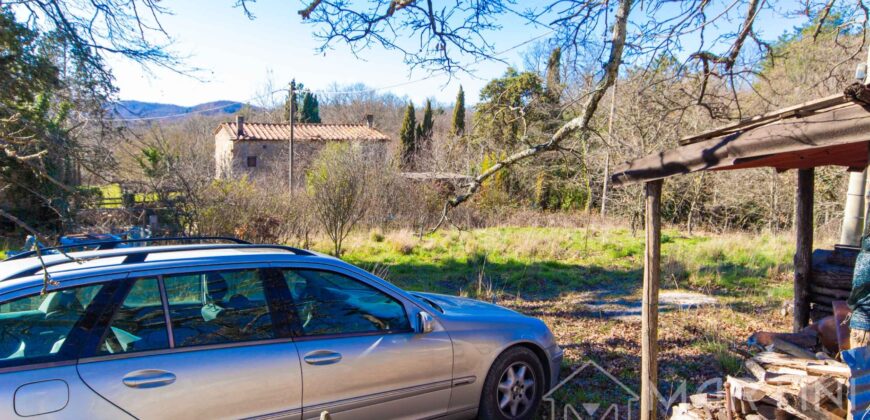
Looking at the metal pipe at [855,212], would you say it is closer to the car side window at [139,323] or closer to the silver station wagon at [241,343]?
the silver station wagon at [241,343]

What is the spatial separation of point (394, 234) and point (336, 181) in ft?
9.36

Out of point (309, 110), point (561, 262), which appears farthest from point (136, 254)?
point (309, 110)

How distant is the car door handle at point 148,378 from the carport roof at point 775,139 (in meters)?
3.54

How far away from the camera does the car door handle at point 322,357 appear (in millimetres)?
3699

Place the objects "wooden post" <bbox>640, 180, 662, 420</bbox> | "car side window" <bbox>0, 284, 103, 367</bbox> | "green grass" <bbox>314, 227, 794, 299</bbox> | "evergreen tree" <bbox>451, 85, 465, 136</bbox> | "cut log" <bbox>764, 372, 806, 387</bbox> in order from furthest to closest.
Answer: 1. "evergreen tree" <bbox>451, 85, 465, 136</bbox>
2. "green grass" <bbox>314, 227, 794, 299</bbox>
3. "wooden post" <bbox>640, 180, 662, 420</bbox>
4. "cut log" <bbox>764, 372, 806, 387</bbox>
5. "car side window" <bbox>0, 284, 103, 367</bbox>

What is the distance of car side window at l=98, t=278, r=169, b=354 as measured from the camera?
3.21 metres

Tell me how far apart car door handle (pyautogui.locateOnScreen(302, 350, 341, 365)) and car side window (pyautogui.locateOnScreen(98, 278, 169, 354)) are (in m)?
0.85

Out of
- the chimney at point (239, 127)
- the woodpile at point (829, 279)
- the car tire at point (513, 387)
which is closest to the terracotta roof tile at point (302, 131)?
the chimney at point (239, 127)

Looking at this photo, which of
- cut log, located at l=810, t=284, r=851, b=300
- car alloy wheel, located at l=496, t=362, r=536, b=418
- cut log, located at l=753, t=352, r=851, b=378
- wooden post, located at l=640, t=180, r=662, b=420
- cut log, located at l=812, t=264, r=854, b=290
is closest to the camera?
cut log, located at l=753, t=352, r=851, b=378

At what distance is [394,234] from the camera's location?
55.0 feet

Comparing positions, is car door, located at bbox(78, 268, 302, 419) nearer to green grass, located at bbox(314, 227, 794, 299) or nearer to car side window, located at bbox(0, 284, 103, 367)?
car side window, located at bbox(0, 284, 103, 367)

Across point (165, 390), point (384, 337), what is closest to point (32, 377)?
point (165, 390)

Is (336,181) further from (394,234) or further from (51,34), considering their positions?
(51,34)

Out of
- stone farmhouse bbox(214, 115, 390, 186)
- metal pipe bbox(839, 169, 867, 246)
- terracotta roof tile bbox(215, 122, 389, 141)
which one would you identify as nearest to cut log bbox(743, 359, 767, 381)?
metal pipe bbox(839, 169, 867, 246)
